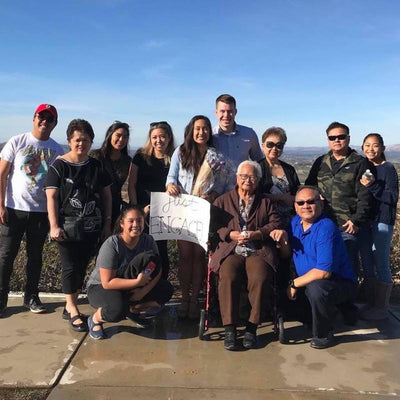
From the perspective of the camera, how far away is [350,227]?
437cm

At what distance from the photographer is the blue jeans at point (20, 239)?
4406 mm

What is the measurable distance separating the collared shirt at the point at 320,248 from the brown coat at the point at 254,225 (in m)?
0.24

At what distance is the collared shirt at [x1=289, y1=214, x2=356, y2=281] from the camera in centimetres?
395

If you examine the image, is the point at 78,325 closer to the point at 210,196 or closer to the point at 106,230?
the point at 106,230

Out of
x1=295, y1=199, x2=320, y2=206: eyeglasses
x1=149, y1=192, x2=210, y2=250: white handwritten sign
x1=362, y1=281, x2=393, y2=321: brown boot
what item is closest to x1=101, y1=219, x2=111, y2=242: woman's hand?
x1=149, y1=192, x2=210, y2=250: white handwritten sign

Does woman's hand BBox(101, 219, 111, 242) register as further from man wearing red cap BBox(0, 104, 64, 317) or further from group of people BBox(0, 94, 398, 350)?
man wearing red cap BBox(0, 104, 64, 317)

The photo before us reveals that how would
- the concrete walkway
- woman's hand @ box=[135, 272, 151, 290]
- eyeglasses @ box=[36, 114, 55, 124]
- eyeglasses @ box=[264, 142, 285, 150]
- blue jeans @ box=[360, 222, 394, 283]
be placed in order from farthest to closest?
blue jeans @ box=[360, 222, 394, 283] → eyeglasses @ box=[264, 142, 285, 150] → eyeglasses @ box=[36, 114, 55, 124] → woman's hand @ box=[135, 272, 151, 290] → the concrete walkway

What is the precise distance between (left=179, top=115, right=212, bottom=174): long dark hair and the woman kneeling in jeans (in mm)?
768

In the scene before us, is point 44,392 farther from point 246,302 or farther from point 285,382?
point 246,302

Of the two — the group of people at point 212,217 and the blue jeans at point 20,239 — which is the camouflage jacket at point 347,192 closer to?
the group of people at point 212,217

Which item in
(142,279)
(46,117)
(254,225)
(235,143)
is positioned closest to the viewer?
(142,279)

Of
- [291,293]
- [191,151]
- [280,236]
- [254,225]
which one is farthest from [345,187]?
[191,151]

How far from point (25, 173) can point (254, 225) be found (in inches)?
97.3

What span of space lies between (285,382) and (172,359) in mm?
982
